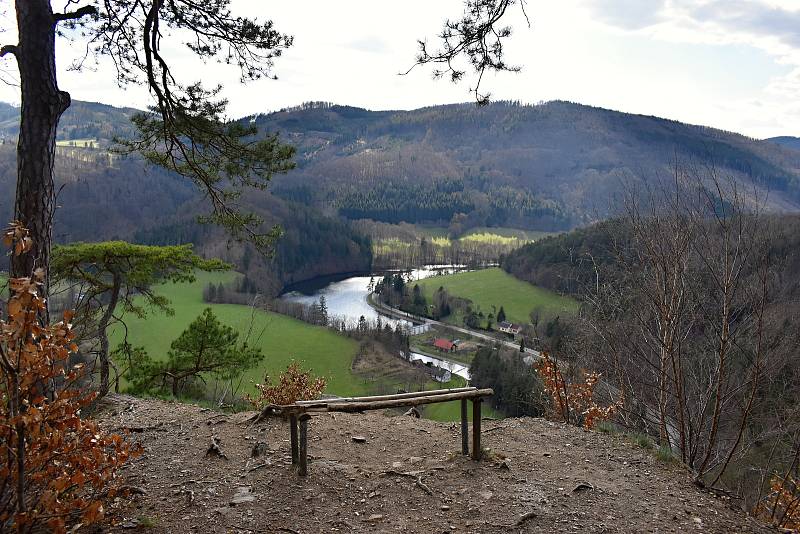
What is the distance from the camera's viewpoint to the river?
5765 cm

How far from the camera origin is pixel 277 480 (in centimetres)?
603

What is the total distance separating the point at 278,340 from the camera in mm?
52594

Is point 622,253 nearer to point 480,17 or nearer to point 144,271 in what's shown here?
point 480,17

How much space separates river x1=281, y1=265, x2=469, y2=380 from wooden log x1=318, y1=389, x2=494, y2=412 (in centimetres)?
4514

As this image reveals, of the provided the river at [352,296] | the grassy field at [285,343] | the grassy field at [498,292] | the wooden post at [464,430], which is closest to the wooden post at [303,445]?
the wooden post at [464,430]

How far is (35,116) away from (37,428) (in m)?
4.20

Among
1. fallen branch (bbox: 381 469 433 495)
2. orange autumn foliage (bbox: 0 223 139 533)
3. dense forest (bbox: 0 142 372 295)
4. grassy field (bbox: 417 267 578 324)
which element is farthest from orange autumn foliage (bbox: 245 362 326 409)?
dense forest (bbox: 0 142 372 295)

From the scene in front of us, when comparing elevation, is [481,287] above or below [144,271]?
below

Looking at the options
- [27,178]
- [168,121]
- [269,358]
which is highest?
[168,121]

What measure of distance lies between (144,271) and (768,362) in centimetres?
1205

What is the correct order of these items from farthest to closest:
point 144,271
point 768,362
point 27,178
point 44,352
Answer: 1. point 144,271
2. point 768,362
3. point 27,178
4. point 44,352

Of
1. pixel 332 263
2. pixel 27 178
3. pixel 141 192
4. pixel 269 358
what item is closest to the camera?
pixel 27 178

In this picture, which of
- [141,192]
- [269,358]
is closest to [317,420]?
[269,358]

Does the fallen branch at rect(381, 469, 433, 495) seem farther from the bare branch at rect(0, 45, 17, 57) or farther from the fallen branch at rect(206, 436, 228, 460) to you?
the bare branch at rect(0, 45, 17, 57)
